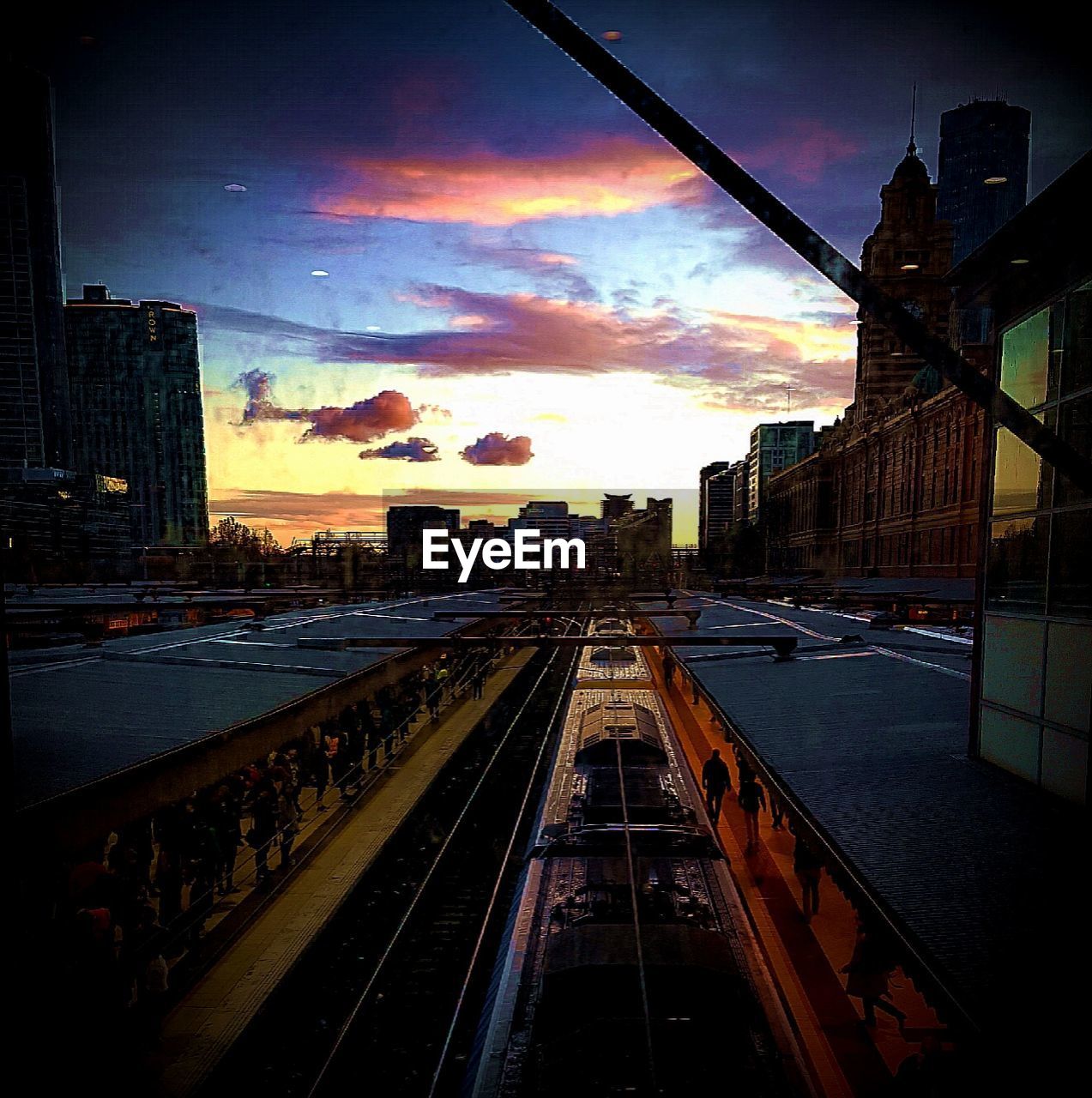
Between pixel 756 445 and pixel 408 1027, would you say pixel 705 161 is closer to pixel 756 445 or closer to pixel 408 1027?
pixel 408 1027

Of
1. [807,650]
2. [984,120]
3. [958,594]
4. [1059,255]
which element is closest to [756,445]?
[984,120]

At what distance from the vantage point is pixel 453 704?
83.4 feet

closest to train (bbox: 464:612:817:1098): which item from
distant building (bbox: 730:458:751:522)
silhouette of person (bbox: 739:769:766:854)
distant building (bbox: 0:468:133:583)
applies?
silhouette of person (bbox: 739:769:766:854)

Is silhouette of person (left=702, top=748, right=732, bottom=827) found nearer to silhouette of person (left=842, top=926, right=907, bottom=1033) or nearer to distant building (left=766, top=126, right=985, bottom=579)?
silhouette of person (left=842, top=926, right=907, bottom=1033)

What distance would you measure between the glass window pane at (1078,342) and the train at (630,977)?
6.28 metres

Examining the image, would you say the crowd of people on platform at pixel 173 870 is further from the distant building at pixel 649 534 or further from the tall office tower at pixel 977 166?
the tall office tower at pixel 977 166

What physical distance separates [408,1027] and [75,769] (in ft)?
15.5

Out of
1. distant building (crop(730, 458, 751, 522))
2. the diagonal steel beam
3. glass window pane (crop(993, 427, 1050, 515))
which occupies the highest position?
distant building (crop(730, 458, 751, 522))

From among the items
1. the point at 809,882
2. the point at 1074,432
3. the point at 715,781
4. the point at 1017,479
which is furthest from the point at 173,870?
the point at 1074,432

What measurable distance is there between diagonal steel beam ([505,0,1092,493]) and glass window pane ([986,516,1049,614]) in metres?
4.97

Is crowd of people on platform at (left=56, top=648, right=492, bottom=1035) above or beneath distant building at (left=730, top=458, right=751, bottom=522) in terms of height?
beneath

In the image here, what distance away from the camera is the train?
5.39 meters

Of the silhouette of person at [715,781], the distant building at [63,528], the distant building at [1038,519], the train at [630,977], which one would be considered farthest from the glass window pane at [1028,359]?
the distant building at [63,528]

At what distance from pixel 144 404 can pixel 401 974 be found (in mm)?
210704
